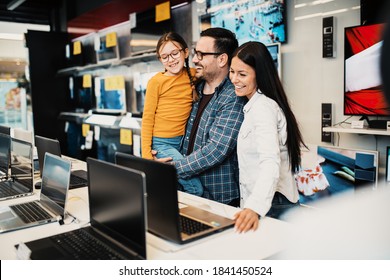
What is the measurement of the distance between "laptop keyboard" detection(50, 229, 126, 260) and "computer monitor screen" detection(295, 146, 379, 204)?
1.43 meters

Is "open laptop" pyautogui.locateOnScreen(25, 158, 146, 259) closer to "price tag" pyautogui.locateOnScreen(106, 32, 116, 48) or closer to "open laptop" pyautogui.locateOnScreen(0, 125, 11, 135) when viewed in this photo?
"open laptop" pyautogui.locateOnScreen(0, 125, 11, 135)

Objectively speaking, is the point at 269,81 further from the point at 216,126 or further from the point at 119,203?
the point at 119,203

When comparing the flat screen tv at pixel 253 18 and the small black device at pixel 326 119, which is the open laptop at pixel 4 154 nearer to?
the flat screen tv at pixel 253 18

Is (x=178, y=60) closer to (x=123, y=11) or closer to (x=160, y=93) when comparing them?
(x=160, y=93)

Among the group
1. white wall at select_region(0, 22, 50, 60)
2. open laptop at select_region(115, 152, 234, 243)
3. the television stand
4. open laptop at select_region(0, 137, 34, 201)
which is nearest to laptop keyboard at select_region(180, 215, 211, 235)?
open laptop at select_region(115, 152, 234, 243)

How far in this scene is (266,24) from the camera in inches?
108

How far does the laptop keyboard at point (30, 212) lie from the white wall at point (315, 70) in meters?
1.87

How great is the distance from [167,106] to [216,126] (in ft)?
1.40

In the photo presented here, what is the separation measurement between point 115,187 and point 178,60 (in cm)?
110

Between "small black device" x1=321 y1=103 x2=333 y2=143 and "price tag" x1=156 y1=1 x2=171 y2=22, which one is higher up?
"price tag" x1=156 y1=1 x2=171 y2=22

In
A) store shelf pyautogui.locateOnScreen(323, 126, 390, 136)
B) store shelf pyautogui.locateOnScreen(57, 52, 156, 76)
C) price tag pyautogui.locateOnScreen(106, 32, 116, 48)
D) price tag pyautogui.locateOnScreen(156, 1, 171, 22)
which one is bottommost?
store shelf pyautogui.locateOnScreen(323, 126, 390, 136)

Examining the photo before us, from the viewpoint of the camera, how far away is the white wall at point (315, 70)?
2.45 m

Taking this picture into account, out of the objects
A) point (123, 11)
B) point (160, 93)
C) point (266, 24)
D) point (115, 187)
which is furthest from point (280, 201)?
point (123, 11)

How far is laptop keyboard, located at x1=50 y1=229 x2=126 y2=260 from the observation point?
3.94 ft
